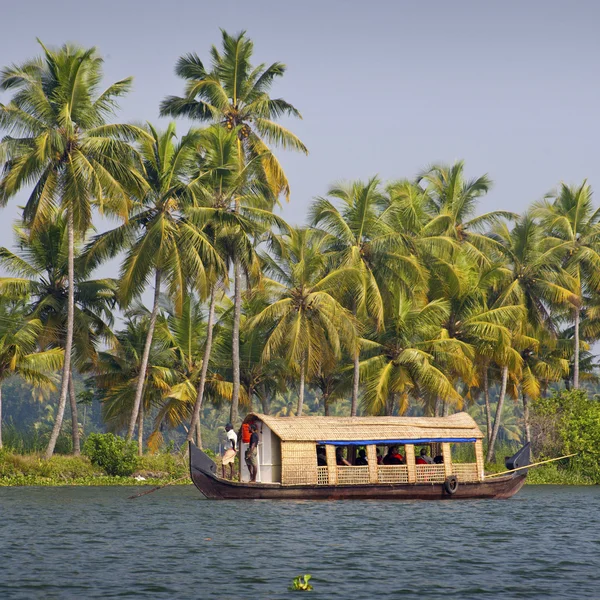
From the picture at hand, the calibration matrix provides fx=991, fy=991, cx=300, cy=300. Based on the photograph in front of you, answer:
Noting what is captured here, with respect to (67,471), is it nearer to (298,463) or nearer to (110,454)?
(110,454)

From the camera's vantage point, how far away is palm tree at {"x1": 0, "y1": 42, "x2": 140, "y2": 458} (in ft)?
111

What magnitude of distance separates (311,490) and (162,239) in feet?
38.5

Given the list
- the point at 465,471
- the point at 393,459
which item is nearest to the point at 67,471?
the point at 393,459

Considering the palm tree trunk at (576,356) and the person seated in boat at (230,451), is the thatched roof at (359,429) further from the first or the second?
the palm tree trunk at (576,356)

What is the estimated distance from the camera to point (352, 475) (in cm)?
2808

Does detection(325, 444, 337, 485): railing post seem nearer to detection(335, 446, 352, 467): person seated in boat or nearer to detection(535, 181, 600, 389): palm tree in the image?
detection(335, 446, 352, 467): person seated in boat

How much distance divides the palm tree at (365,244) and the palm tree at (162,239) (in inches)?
241

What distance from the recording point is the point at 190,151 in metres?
36.8

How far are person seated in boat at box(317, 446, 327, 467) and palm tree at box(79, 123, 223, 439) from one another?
9.26m

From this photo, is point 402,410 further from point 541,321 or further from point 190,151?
point 190,151

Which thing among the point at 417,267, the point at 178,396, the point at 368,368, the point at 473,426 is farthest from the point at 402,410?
the point at 473,426

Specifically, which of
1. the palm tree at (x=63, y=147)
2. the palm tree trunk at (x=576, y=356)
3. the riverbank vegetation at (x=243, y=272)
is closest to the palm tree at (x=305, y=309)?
the riverbank vegetation at (x=243, y=272)

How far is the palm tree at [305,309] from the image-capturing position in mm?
38062

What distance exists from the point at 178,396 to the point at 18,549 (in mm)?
21698
